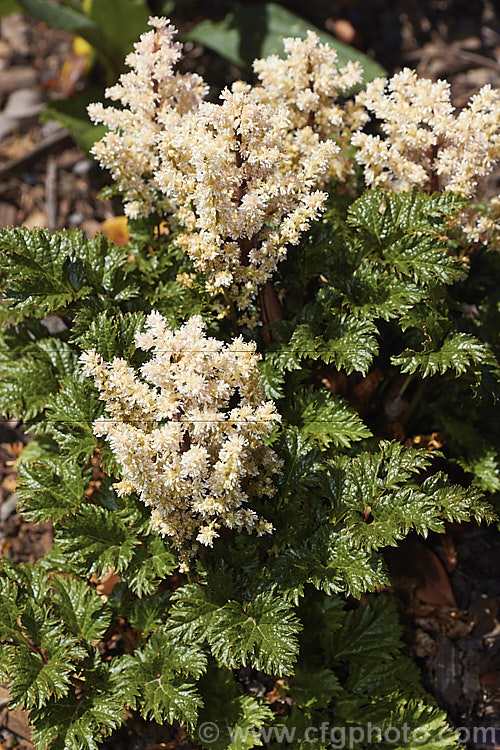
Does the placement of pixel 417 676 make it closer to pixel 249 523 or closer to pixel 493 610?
pixel 493 610

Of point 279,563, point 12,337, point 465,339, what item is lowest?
point 279,563

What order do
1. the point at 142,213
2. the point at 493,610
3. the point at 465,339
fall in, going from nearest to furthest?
1. the point at 465,339
2. the point at 142,213
3. the point at 493,610

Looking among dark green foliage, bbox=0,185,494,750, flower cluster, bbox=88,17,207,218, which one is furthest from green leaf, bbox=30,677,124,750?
flower cluster, bbox=88,17,207,218

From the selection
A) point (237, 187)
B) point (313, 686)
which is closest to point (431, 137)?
point (237, 187)

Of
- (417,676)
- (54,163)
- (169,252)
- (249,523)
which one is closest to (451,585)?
(417,676)

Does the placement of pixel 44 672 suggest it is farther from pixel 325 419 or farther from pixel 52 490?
pixel 325 419

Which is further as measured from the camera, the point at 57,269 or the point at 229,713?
the point at 57,269

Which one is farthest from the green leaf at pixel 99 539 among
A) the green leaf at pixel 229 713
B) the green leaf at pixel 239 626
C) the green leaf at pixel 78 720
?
the green leaf at pixel 229 713
